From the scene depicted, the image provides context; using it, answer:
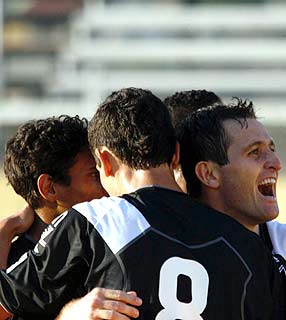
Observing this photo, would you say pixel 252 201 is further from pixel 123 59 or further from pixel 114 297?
pixel 123 59

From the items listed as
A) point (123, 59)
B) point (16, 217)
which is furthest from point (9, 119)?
point (16, 217)

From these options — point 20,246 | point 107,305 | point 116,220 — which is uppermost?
point 116,220

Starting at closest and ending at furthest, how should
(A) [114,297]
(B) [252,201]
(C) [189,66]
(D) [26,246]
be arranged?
(A) [114,297]
(B) [252,201]
(D) [26,246]
(C) [189,66]

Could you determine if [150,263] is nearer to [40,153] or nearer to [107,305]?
[107,305]

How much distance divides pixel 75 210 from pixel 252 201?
547 mm

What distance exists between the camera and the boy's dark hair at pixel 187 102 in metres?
3.55

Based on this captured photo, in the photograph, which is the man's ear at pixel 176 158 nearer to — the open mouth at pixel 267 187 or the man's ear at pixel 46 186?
the open mouth at pixel 267 187

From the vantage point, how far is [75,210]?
2594 mm

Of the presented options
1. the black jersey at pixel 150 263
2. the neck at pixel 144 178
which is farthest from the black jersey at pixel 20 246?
the neck at pixel 144 178

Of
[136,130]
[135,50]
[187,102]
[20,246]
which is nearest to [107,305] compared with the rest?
[136,130]

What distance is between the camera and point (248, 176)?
112 inches

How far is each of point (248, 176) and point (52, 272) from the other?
649mm

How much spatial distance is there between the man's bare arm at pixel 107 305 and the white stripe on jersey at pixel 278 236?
566mm

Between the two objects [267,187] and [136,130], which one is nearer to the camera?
[136,130]
